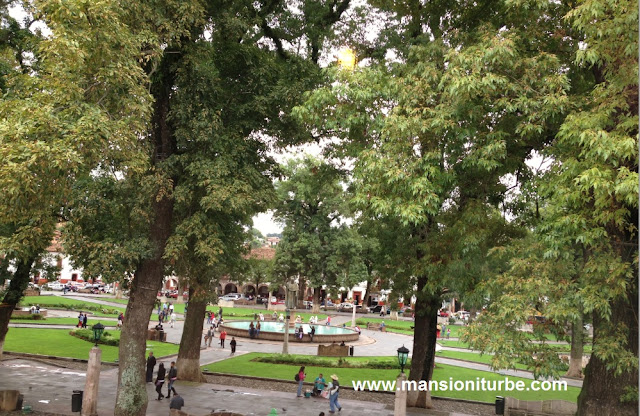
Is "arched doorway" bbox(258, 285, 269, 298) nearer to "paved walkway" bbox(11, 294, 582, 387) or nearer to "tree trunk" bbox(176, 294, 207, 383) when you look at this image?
"paved walkway" bbox(11, 294, 582, 387)

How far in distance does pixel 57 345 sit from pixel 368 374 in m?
16.3

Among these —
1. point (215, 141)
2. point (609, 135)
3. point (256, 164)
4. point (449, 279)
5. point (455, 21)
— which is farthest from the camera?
point (256, 164)

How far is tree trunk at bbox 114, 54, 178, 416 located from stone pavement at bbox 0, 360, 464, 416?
172 cm

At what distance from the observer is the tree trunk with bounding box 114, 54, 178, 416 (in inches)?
504

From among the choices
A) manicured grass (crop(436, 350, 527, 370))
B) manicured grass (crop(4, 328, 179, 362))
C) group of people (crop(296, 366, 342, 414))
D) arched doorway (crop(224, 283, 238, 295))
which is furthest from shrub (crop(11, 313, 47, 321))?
arched doorway (crop(224, 283, 238, 295))

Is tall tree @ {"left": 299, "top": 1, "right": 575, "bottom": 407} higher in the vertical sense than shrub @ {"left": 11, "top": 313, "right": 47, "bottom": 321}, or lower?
higher

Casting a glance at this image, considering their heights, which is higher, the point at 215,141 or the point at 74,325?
the point at 215,141

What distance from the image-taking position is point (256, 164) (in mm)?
15188

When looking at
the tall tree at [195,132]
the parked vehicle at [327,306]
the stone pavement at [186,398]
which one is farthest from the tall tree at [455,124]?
the parked vehicle at [327,306]

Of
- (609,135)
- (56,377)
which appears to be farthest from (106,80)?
(56,377)

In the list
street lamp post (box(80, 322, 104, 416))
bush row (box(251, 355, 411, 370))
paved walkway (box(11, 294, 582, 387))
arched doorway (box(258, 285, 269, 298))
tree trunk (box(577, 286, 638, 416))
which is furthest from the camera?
arched doorway (box(258, 285, 269, 298))

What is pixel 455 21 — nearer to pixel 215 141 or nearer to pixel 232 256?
pixel 215 141

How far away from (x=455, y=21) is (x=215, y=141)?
774 centimetres

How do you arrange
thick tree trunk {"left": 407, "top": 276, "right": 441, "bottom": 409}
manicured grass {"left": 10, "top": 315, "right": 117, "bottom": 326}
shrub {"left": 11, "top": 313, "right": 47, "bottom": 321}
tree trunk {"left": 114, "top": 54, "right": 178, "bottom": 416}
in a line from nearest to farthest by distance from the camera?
tree trunk {"left": 114, "top": 54, "right": 178, "bottom": 416} < thick tree trunk {"left": 407, "top": 276, "right": 441, "bottom": 409} < manicured grass {"left": 10, "top": 315, "right": 117, "bottom": 326} < shrub {"left": 11, "top": 313, "right": 47, "bottom": 321}
